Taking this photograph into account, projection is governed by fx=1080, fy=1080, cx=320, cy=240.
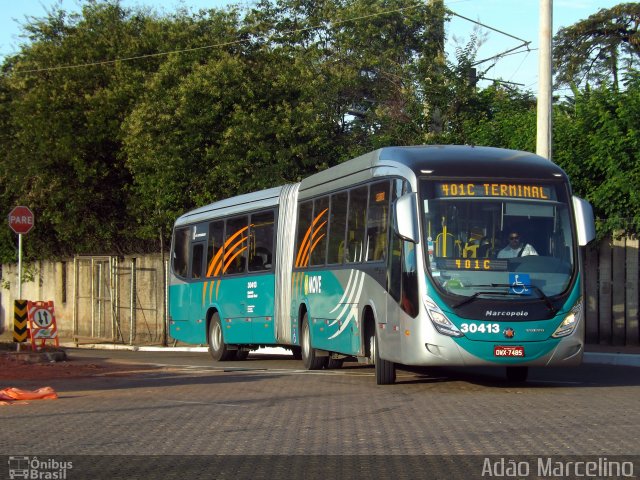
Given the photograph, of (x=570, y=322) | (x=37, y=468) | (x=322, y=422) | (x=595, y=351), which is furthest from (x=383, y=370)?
(x=37, y=468)

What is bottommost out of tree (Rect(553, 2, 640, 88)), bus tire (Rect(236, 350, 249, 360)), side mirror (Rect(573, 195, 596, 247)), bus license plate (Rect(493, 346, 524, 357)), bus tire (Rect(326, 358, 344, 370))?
bus tire (Rect(236, 350, 249, 360))

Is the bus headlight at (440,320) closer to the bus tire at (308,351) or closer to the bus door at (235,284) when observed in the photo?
the bus tire at (308,351)

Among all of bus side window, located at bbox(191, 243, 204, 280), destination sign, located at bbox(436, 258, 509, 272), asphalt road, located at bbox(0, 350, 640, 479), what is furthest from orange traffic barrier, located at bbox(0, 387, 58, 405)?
bus side window, located at bbox(191, 243, 204, 280)

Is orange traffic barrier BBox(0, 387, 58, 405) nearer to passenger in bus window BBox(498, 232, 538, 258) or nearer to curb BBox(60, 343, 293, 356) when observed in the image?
passenger in bus window BBox(498, 232, 538, 258)

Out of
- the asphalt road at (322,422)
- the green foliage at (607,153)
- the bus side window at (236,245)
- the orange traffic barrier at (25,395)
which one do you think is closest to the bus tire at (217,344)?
the bus side window at (236,245)

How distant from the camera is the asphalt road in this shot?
8.88 m

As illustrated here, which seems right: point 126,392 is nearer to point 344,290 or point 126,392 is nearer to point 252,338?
point 344,290

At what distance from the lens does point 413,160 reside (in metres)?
14.6

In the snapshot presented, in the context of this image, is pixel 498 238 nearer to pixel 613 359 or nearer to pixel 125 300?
pixel 613 359

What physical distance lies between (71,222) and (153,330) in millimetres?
4680

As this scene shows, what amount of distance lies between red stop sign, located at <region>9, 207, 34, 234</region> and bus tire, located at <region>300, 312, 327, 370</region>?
9.24m

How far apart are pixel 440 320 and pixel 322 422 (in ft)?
10.3

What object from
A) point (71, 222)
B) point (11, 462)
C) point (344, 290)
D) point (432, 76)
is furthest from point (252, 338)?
point (71, 222)

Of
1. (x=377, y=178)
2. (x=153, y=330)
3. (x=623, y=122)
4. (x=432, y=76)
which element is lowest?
(x=153, y=330)
